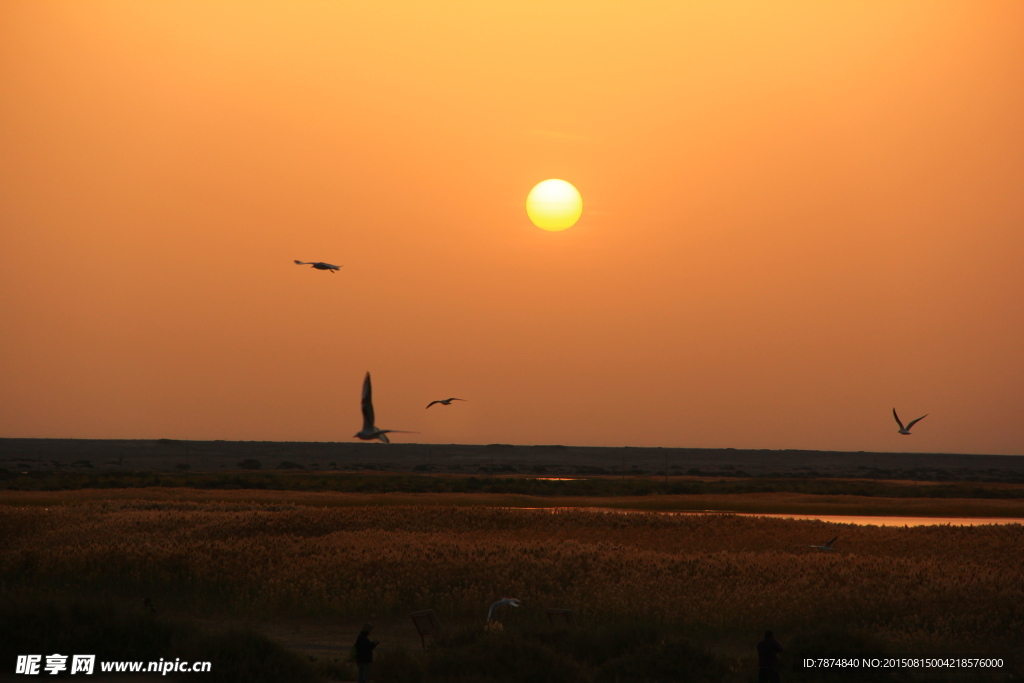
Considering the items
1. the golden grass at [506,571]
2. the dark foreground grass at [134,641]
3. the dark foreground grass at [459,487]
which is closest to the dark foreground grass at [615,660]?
the dark foreground grass at [134,641]

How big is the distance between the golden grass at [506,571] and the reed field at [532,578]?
7cm

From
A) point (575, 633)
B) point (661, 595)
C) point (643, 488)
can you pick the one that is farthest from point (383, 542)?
point (643, 488)

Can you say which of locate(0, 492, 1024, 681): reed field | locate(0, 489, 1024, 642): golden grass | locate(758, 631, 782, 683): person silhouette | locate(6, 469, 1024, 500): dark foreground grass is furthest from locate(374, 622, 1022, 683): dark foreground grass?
locate(6, 469, 1024, 500): dark foreground grass

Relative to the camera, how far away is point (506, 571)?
2792cm

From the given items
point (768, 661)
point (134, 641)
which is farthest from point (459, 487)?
point (768, 661)

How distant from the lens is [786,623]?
22.4 metres

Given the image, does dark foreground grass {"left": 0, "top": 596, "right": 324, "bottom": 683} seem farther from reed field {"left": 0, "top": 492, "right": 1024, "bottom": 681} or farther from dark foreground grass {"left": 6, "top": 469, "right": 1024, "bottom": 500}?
dark foreground grass {"left": 6, "top": 469, "right": 1024, "bottom": 500}

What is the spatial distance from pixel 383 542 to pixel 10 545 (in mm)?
12798

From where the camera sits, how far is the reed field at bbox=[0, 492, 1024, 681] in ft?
74.1

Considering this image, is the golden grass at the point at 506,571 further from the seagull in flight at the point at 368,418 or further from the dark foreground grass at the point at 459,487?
the dark foreground grass at the point at 459,487

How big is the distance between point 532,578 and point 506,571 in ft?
3.08

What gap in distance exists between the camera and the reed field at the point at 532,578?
22578 mm

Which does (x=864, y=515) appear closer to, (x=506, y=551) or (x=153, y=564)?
(x=506, y=551)

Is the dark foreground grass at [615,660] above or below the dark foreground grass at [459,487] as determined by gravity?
below
